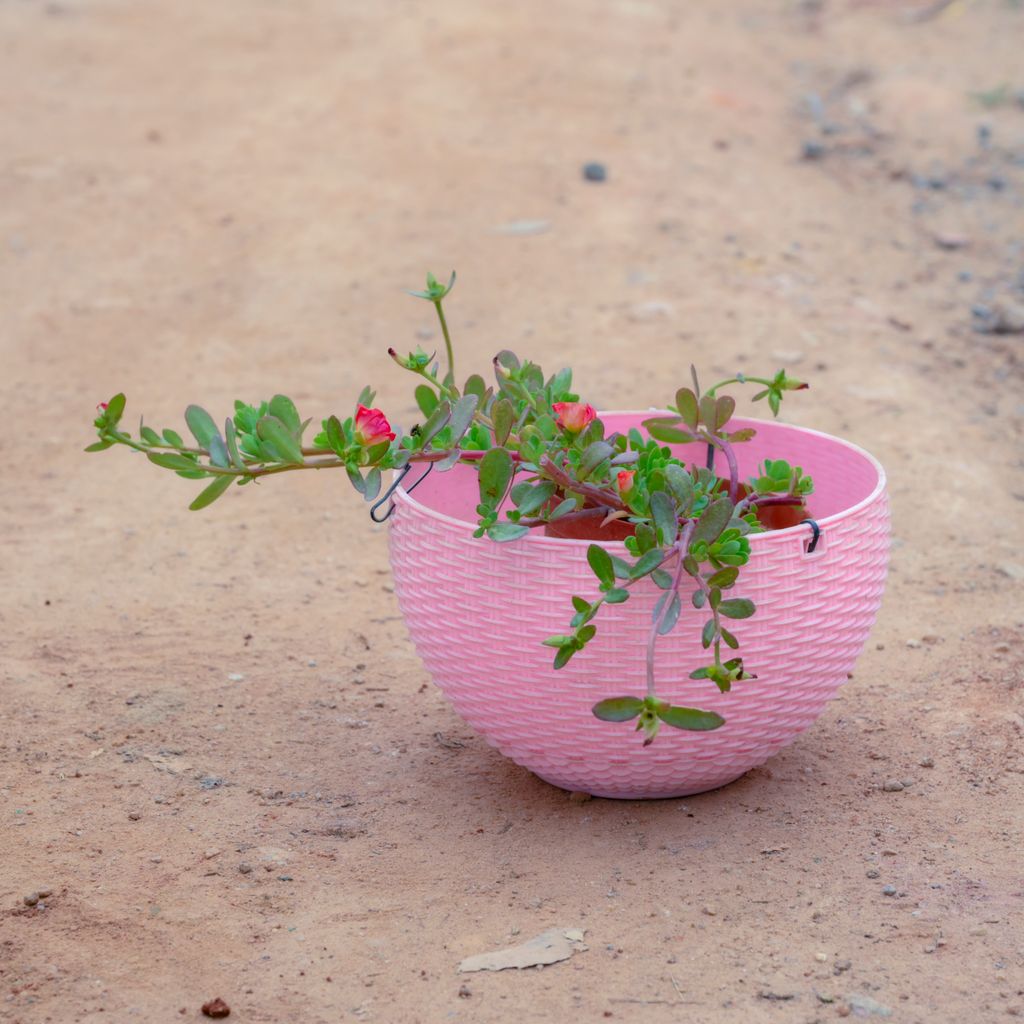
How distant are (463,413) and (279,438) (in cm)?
25

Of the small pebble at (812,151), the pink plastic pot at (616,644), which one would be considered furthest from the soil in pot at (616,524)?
the small pebble at (812,151)

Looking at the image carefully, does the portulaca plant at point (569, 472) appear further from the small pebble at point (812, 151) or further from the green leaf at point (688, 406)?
the small pebble at point (812, 151)

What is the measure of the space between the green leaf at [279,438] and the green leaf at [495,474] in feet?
0.81

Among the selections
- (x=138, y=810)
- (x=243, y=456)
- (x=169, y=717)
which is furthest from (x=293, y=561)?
(x=243, y=456)

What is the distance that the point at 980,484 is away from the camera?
3.48 m

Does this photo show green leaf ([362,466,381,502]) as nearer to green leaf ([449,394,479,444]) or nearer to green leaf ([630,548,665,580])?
green leaf ([449,394,479,444])

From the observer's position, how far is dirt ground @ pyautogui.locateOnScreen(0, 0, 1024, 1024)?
→ 181cm

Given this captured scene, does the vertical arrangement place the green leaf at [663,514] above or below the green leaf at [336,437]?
below

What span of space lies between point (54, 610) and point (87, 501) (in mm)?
664

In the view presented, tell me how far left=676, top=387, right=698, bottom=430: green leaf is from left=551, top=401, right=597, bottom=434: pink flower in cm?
14

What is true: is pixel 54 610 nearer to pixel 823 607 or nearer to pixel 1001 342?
pixel 823 607

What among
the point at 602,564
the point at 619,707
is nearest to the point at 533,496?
the point at 602,564

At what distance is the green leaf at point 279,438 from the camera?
171cm

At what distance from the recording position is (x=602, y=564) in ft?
5.60
